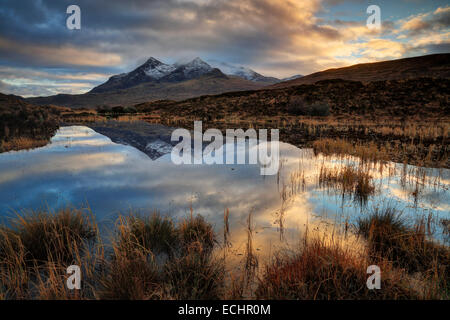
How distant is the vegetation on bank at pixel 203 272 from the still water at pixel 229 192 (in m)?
0.77

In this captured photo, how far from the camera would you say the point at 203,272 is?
2.67 meters

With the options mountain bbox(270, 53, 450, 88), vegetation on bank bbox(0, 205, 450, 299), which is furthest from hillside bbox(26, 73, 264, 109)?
vegetation on bank bbox(0, 205, 450, 299)

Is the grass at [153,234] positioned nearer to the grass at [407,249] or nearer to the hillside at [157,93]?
the grass at [407,249]

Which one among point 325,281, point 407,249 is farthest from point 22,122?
point 407,249

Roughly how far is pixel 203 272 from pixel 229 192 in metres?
3.41

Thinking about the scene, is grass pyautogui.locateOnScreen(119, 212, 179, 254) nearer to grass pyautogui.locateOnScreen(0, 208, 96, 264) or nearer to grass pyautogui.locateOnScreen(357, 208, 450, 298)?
grass pyautogui.locateOnScreen(0, 208, 96, 264)

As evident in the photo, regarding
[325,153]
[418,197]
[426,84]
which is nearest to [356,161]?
[325,153]

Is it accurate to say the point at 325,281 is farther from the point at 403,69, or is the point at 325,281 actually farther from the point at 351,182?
the point at 403,69

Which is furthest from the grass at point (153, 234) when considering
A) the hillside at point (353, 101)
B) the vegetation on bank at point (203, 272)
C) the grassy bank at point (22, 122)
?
the hillside at point (353, 101)

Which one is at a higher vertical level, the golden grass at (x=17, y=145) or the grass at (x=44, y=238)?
the golden grass at (x=17, y=145)

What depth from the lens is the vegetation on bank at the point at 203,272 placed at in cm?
243

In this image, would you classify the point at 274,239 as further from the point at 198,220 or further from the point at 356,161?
the point at 356,161
